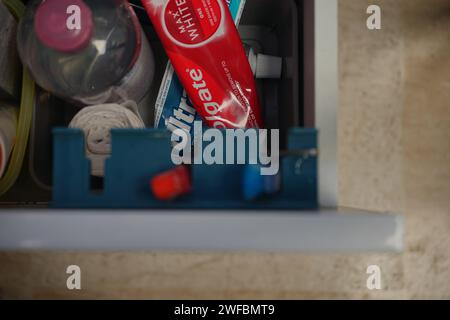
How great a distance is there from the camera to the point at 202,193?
0.42 metres

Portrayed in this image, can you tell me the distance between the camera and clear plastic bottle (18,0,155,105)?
61 cm

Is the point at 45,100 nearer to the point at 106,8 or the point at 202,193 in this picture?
the point at 106,8

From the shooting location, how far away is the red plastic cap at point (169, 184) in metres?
0.40

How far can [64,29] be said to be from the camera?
516mm

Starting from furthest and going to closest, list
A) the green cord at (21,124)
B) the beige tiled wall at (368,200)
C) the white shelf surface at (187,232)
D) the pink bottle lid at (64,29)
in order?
the beige tiled wall at (368,200), the green cord at (21,124), the pink bottle lid at (64,29), the white shelf surface at (187,232)

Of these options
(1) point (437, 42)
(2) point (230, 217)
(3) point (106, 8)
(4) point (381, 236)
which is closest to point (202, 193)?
(2) point (230, 217)

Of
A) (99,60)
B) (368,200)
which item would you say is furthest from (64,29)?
(368,200)

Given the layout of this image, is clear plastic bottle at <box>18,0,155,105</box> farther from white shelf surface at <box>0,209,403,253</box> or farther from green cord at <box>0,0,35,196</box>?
white shelf surface at <box>0,209,403,253</box>

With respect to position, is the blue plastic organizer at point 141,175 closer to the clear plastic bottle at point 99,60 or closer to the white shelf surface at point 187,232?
the white shelf surface at point 187,232

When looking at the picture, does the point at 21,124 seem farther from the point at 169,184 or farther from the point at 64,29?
the point at 169,184

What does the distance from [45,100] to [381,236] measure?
22.0 inches

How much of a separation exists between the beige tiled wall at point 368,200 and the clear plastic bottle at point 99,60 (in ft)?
1.04

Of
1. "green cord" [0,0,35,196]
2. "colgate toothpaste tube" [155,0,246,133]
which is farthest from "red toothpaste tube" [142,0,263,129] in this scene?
"green cord" [0,0,35,196]

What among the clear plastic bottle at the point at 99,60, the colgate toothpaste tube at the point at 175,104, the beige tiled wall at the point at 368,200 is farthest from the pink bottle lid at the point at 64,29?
the beige tiled wall at the point at 368,200
